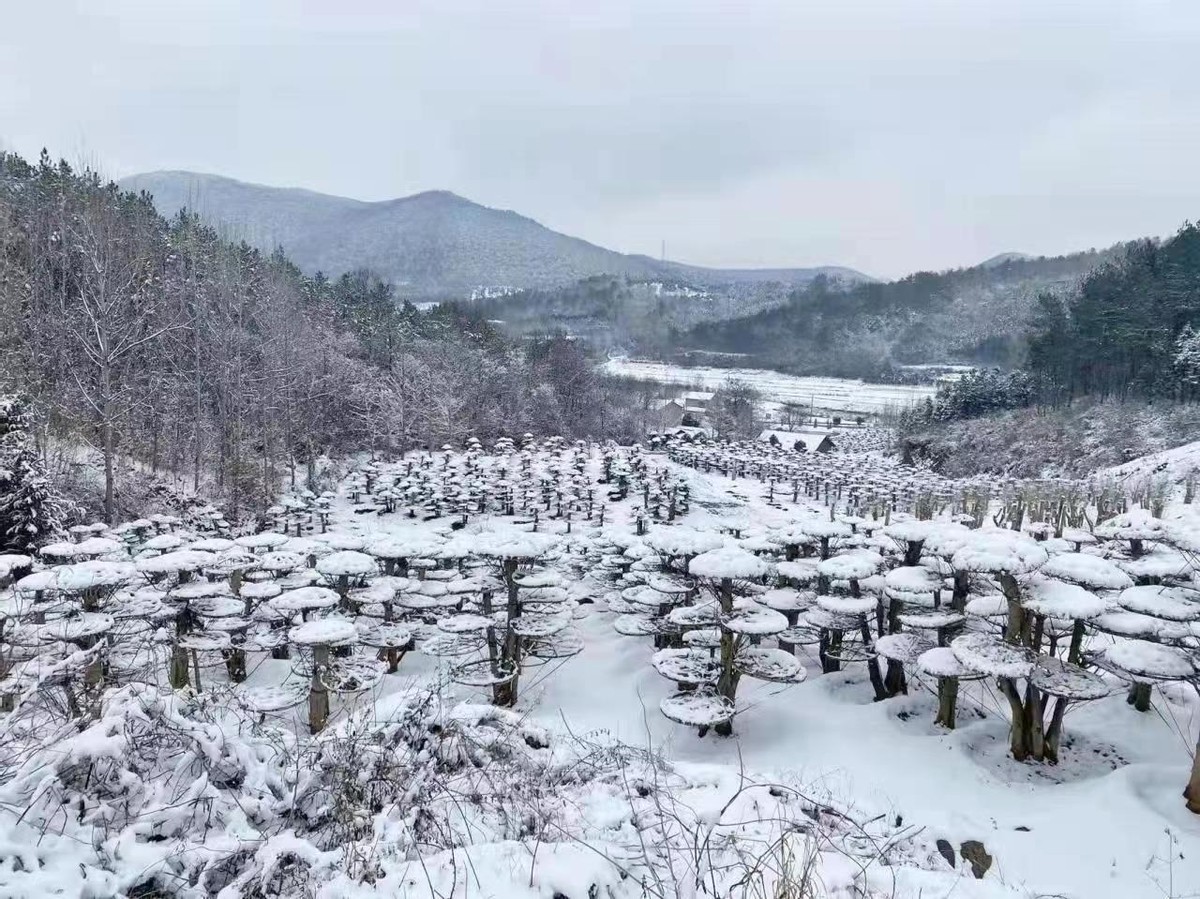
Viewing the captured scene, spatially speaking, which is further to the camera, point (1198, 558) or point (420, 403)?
point (420, 403)

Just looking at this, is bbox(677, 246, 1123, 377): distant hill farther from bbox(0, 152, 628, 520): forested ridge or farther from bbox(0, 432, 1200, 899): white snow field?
bbox(0, 432, 1200, 899): white snow field

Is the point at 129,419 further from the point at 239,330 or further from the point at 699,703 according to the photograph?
the point at 699,703

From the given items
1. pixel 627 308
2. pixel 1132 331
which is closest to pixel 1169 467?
pixel 1132 331

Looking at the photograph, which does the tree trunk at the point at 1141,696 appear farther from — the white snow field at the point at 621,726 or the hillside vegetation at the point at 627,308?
the hillside vegetation at the point at 627,308

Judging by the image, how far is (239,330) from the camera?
80.6 feet

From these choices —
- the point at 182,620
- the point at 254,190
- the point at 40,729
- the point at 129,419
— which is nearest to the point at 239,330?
the point at 129,419

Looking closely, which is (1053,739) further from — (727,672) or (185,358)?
(185,358)

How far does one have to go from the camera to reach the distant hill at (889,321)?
89375 millimetres

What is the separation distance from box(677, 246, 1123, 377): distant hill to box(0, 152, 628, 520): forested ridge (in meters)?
67.7

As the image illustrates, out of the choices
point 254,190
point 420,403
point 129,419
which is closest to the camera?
point 129,419

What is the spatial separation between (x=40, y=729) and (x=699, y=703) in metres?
5.70

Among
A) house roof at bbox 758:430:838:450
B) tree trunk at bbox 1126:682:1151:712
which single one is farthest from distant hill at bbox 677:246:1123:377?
tree trunk at bbox 1126:682:1151:712

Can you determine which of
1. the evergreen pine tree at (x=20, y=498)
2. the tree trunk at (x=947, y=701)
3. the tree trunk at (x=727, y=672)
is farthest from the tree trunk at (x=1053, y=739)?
the evergreen pine tree at (x=20, y=498)

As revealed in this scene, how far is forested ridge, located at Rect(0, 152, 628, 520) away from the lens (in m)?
18.6
